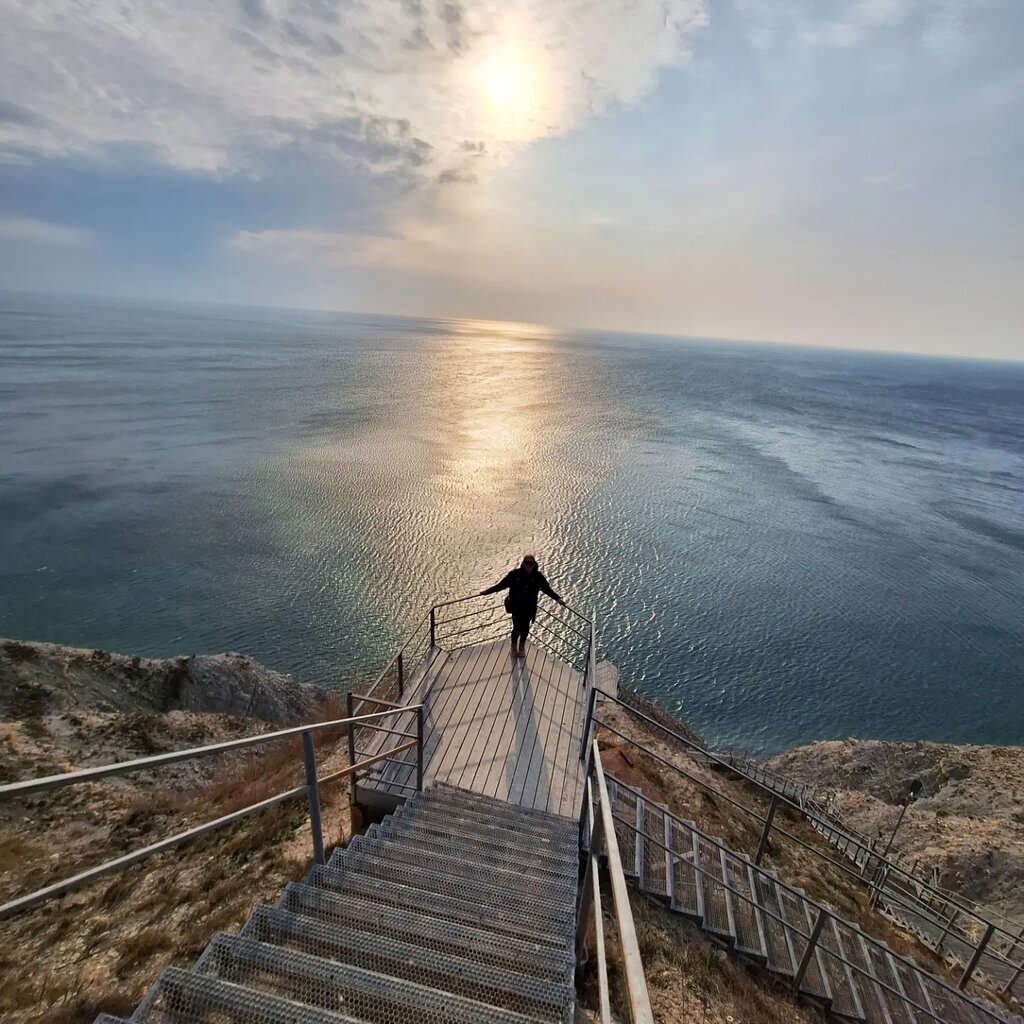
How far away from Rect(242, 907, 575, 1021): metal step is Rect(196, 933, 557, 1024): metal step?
0.20 meters

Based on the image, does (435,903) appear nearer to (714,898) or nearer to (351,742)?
(351,742)

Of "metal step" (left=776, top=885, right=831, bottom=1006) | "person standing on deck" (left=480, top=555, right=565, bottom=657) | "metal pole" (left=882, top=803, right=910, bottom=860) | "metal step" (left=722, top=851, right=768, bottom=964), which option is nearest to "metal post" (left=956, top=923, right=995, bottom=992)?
"metal step" (left=776, top=885, right=831, bottom=1006)

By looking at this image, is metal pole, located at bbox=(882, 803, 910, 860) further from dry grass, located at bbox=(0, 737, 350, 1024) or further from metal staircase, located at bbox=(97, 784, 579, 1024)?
dry grass, located at bbox=(0, 737, 350, 1024)

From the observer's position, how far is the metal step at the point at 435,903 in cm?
418

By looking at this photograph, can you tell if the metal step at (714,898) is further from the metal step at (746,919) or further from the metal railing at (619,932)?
the metal railing at (619,932)

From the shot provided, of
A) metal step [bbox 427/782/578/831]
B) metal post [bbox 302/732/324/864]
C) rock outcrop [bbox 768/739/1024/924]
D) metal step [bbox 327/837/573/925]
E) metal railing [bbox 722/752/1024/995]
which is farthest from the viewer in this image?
rock outcrop [bbox 768/739/1024/924]

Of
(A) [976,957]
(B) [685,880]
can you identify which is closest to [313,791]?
(B) [685,880]

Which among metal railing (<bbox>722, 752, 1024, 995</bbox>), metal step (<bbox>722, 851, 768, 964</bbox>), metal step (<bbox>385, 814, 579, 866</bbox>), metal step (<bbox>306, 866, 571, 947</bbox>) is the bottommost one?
metal railing (<bbox>722, 752, 1024, 995</bbox>)

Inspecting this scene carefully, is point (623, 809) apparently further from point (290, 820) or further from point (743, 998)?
point (290, 820)

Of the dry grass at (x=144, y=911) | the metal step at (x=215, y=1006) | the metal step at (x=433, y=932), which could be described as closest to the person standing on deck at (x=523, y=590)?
the dry grass at (x=144, y=911)

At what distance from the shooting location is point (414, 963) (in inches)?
138

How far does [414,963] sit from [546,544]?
28.9m

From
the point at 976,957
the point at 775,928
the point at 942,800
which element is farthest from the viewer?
the point at 942,800

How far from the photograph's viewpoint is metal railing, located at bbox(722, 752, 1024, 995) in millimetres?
9063
